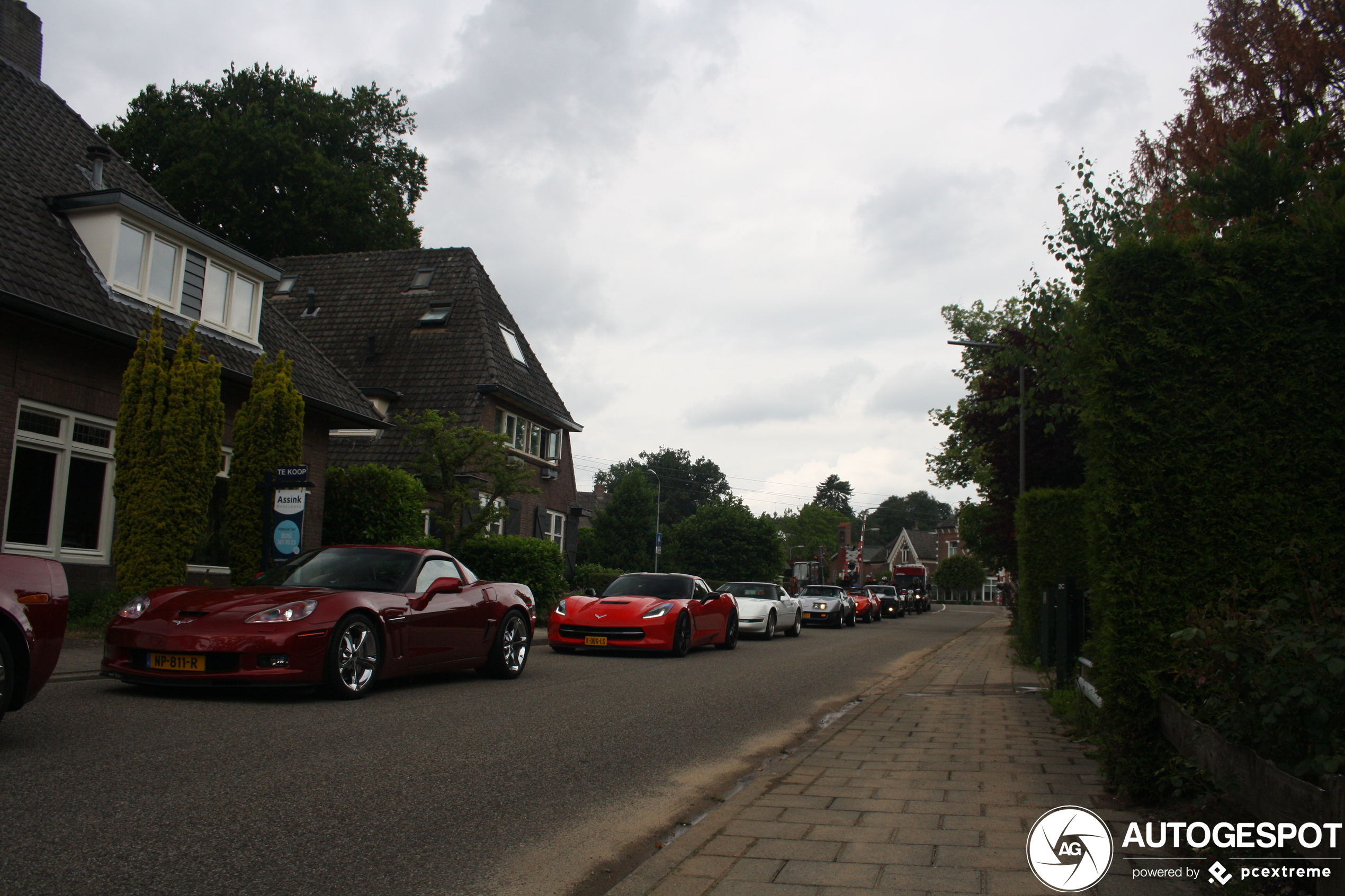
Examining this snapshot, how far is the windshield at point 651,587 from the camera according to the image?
53.1 feet

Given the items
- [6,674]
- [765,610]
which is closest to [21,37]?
[765,610]

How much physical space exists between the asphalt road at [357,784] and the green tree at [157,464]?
4.25 metres

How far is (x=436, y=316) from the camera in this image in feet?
101

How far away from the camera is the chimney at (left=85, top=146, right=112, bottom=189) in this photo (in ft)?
56.2

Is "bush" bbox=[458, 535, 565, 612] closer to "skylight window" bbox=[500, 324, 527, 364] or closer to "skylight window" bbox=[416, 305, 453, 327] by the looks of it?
"skylight window" bbox=[416, 305, 453, 327]

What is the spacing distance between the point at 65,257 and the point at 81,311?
1585 mm

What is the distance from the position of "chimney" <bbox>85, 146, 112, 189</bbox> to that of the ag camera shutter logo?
17.9 metres

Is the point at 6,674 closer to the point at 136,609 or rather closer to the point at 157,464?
the point at 136,609

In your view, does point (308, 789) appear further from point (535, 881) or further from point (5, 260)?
point (5, 260)

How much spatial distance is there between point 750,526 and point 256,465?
36.3 meters

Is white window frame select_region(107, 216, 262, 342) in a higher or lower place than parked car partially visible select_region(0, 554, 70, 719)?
higher

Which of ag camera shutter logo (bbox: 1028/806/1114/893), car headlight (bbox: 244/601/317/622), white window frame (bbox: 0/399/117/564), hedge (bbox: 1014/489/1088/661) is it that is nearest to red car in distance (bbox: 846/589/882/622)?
hedge (bbox: 1014/489/1088/661)

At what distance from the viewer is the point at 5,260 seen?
1350 cm

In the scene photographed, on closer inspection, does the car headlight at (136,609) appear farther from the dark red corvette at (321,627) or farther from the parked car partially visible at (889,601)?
the parked car partially visible at (889,601)
